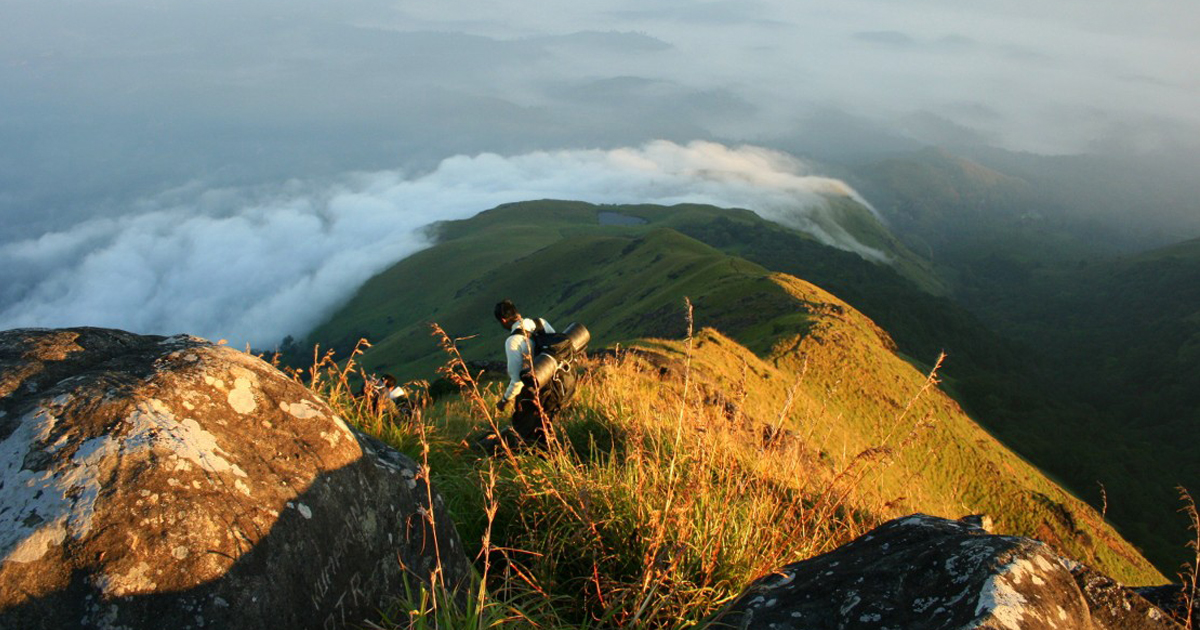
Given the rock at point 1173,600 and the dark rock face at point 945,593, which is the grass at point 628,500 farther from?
the rock at point 1173,600

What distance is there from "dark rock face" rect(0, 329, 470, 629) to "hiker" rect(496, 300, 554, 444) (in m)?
3.95

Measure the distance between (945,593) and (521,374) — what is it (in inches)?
225

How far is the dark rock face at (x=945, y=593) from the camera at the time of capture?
2.87 meters

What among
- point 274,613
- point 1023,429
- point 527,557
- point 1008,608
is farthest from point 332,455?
point 1023,429

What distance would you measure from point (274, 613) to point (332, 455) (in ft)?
2.92

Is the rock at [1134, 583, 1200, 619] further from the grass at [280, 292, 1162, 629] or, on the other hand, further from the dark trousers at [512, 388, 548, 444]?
the dark trousers at [512, 388, 548, 444]

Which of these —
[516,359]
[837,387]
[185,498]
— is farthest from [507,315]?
[185,498]

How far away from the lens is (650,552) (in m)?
3.81

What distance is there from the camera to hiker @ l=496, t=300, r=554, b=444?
8055mm

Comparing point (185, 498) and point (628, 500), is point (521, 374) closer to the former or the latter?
point (628, 500)

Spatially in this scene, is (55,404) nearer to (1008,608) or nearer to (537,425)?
(1008,608)

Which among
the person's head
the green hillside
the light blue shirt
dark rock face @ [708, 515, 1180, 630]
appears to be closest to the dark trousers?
Answer: the light blue shirt

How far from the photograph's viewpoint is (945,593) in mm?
2982

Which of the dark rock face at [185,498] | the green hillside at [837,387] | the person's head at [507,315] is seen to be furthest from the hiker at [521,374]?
the dark rock face at [185,498]
